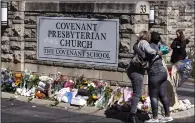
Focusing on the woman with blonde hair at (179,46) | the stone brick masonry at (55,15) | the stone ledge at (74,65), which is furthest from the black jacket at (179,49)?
the stone ledge at (74,65)

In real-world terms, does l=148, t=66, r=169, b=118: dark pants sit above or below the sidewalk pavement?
above

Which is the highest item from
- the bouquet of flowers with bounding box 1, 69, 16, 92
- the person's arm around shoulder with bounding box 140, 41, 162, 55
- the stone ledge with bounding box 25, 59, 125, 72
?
the person's arm around shoulder with bounding box 140, 41, 162, 55

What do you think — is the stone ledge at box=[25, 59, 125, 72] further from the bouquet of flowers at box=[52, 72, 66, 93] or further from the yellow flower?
the yellow flower

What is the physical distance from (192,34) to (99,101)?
905cm

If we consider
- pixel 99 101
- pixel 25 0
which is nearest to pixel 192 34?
pixel 25 0

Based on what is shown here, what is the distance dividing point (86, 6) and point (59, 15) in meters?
0.81

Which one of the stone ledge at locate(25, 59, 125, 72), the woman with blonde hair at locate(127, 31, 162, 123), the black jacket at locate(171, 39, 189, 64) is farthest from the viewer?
the black jacket at locate(171, 39, 189, 64)

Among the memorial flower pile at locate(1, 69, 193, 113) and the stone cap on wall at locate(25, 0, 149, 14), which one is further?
the stone cap on wall at locate(25, 0, 149, 14)

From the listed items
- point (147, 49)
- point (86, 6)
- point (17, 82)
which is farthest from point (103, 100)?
point (17, 82)

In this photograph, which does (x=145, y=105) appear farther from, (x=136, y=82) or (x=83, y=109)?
(x=83, y=109)

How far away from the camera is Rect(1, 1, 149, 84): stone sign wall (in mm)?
10109

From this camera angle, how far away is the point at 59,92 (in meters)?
10.4

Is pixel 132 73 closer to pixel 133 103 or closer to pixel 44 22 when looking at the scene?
pixel 133 103

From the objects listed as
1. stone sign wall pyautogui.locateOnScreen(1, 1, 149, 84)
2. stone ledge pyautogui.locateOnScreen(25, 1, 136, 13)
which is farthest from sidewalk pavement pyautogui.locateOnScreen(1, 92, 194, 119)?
stone ledge pyautogui.locateOnScreen(25, 1, 136, 13)
